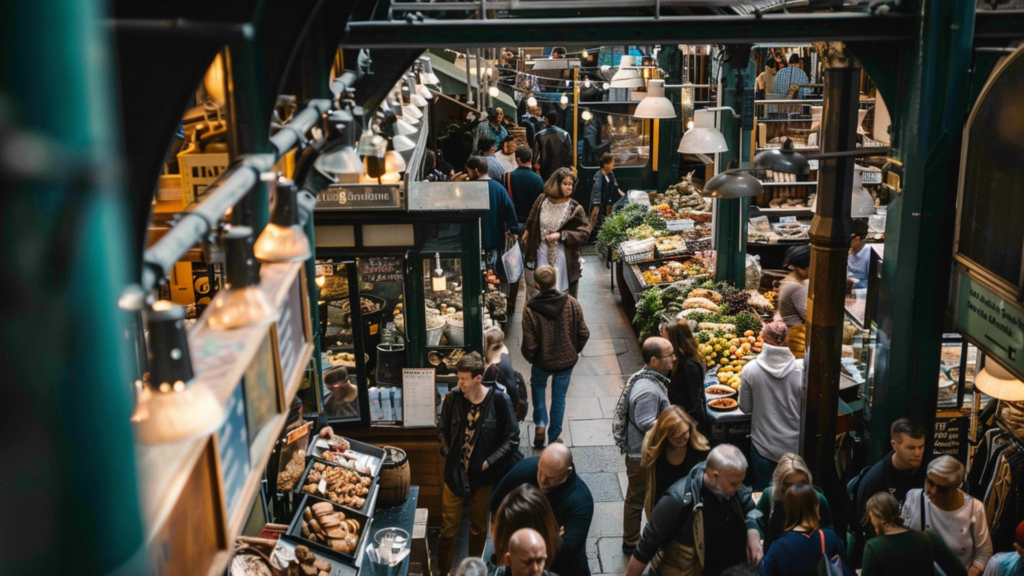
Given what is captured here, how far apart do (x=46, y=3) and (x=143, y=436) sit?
1153mm

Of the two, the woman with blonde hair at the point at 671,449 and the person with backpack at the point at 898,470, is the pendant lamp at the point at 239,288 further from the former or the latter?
the person with backpack at the point at 898,470

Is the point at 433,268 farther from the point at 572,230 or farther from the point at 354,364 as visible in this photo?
the point at 572,230

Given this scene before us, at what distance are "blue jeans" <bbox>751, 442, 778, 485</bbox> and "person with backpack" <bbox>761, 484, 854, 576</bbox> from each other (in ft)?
7.34

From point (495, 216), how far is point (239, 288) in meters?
8.15

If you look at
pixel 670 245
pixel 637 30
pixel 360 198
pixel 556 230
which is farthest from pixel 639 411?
pixel 670 245

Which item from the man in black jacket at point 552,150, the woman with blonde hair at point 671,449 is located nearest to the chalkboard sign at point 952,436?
the woman with blonde hair at point 671,449

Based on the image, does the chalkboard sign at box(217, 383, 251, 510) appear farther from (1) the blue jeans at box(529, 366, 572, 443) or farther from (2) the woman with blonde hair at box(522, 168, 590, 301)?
(2) the woman with blonde hair at box(522, 168, 590, 301)

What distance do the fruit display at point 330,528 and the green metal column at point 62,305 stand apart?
180 inches

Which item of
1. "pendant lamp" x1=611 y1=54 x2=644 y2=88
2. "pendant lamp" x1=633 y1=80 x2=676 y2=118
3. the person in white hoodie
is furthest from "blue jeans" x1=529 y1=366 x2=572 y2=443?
"pendant lamp" x1=611 y1=54 x2=644 y2=88

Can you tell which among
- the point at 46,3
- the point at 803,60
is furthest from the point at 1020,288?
the point at 803,60

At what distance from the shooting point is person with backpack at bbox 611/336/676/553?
637 centimetres

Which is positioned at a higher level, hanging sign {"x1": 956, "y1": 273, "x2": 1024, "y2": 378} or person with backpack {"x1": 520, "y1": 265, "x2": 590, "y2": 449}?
hanging sign {"x1": 956, "y1": 273, "x2": 1024, "y2": 378}

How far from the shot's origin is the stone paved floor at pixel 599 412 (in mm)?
7027

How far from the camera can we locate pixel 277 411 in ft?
10.8
